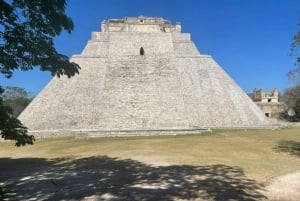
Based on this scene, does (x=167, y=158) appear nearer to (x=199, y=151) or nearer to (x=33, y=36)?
(x=199, y=151)

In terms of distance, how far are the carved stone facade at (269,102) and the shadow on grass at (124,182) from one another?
138 ft

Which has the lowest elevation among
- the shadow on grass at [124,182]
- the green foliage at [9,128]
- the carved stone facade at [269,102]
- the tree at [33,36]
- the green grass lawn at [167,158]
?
the shadow on grass at [124,182]

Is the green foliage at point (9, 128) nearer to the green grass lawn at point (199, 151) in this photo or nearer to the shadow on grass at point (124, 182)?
the shadow on grass at point (124, 182)

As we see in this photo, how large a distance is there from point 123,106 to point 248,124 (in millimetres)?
8983

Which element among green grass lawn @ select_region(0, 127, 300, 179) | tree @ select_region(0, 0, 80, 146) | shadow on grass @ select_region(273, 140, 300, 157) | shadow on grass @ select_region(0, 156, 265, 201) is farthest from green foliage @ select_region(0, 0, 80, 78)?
shadow on grass @ select_region(273, 140, 300, 157)

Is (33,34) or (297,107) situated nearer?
→ (33,34)

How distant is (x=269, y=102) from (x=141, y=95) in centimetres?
3155

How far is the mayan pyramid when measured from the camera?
24.3m

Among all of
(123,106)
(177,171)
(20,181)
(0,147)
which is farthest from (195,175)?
(123,106)

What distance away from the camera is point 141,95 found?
26172mm

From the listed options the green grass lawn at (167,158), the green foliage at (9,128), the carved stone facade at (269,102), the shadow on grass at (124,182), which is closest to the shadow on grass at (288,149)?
the green grass lawn at (167,158)

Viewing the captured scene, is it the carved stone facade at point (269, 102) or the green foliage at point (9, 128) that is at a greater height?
the carved stone facade at point (269, 102)

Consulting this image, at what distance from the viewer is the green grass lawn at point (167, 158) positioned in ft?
32.5

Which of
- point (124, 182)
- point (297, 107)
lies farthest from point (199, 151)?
point (297, 107)
